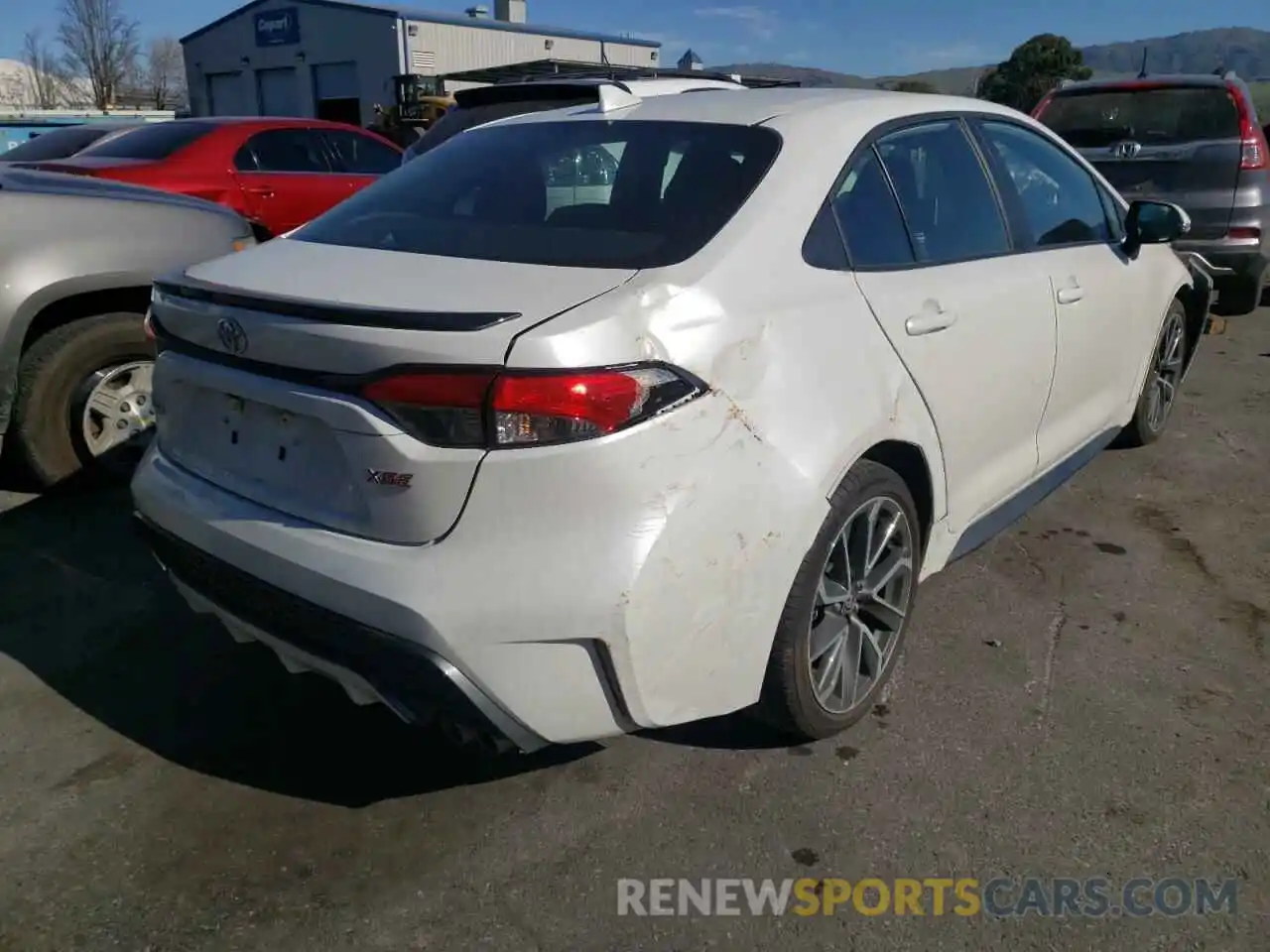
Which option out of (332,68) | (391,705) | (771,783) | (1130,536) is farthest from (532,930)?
(332,68)

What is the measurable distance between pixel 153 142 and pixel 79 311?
4120mm

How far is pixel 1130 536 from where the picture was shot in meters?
4.07

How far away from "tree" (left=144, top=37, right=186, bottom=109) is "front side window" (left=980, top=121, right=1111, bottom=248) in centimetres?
5392

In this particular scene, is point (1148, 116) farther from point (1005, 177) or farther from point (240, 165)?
point (240, 165)

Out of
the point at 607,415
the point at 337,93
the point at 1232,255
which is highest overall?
→ the point at 337,93

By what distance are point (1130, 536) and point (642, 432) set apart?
2827mm

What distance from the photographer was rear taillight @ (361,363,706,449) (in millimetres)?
1967

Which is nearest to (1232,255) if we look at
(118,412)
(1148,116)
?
(1148,116)

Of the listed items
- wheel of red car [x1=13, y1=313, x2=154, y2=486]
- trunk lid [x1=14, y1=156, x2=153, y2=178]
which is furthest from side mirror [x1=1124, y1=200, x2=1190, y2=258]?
trunk lid [x1=14, y1=156, x2=153, y2=178]

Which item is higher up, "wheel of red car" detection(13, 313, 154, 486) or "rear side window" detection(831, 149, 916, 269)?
"rear side window" detection(831, 149, 916, 269)

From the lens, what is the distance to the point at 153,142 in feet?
25.3

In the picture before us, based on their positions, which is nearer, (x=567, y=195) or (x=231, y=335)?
(x=231, y=335)

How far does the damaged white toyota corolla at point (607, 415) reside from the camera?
201cm

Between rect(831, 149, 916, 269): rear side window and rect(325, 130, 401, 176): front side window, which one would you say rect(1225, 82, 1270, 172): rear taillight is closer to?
rect(831, 149, 916, 269): rear side window
